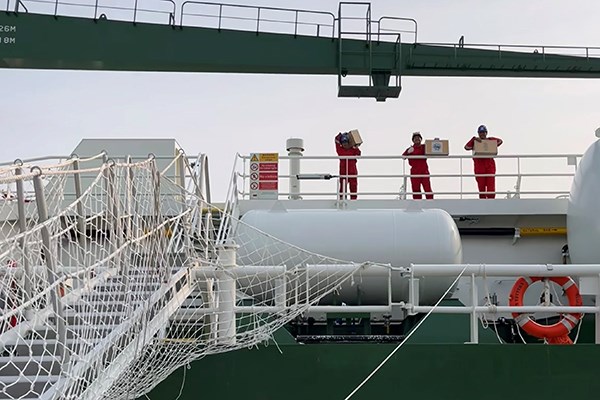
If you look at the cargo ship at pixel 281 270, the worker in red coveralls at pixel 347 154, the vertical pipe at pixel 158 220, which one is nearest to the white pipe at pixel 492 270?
the cargo ship at pixel 281 270

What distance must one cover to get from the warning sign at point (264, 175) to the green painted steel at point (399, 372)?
405cm

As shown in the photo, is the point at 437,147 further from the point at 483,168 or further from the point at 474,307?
the point at 474,307

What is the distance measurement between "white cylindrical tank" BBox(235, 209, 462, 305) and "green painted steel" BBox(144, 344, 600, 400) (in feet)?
5.25

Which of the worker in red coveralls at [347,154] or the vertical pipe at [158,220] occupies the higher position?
the worker in red coveralls at [347,154]

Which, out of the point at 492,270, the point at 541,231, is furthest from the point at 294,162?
the point at 492,270

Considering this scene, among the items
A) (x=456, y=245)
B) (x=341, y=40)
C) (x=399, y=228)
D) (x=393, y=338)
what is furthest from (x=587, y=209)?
(x=341, y=40)

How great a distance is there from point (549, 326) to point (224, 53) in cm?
647

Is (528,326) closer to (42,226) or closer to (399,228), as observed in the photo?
(399,228)

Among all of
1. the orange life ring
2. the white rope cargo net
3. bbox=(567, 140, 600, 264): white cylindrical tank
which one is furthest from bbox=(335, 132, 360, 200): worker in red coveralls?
the orange life ring

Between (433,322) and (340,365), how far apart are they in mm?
2277

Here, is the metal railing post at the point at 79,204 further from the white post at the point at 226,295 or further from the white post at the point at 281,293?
the white post at the point at 281,293

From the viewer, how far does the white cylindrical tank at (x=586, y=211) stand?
7.93m

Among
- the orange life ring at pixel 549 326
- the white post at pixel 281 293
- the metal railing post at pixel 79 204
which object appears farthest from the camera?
the orange life ring at pixel 549 326

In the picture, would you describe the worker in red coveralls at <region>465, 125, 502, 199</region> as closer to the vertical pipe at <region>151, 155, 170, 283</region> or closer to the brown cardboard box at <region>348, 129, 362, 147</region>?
the brown cardboard box at <region>348, 129, 362, 147</region>
